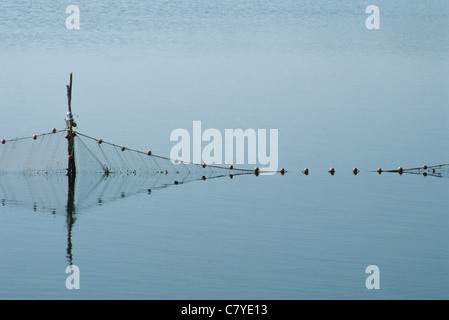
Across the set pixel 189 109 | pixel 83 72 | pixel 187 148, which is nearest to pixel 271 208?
pixel 187 148

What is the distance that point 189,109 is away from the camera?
146 feet

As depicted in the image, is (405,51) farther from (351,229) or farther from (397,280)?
(397,280)

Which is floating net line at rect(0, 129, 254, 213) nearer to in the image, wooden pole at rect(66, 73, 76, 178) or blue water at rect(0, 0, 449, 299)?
wooden pole at rect(66, 73, 76, 178)

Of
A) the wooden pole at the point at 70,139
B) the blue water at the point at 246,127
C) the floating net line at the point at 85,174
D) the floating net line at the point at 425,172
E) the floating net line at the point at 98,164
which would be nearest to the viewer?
the blue water at the point at 246,127

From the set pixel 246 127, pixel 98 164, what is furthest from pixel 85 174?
pixel 246 127

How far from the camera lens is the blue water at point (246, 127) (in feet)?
78.9

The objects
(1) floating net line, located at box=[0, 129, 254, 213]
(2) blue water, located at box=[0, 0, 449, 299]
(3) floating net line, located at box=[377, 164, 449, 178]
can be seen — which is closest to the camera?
(2) blue water, located at box=[0, 0, 449, 299]

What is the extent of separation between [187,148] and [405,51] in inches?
1170

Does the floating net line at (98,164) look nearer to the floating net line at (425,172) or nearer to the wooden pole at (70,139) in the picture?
the wooden pole at (70,139)

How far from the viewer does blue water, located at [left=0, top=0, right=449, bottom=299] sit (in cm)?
2405

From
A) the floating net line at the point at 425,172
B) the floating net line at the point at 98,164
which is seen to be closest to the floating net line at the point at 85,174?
the floating net line at the point at 98,164

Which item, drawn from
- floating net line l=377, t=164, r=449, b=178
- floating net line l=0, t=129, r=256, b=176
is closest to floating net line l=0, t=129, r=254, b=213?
→ floating net line l=0, t=129, r=256, b=176

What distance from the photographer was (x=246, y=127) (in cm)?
4138

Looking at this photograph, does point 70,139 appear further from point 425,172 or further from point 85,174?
point 425,172
